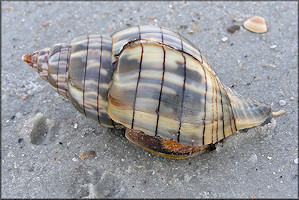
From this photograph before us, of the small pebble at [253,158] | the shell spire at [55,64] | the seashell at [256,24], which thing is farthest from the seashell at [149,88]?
the seashell at [256,24]

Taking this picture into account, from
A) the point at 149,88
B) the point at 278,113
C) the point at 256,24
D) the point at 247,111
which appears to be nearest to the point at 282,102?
the point at 278,113

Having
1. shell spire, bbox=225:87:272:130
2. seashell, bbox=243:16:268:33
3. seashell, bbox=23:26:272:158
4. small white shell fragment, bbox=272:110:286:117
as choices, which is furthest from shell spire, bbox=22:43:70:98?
seashell, bbox=243:16:268:33

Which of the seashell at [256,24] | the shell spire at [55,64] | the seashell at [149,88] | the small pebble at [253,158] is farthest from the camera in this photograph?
the seashell at [256,24]

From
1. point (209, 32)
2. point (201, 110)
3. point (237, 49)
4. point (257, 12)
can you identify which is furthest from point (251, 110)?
point (257, 12)

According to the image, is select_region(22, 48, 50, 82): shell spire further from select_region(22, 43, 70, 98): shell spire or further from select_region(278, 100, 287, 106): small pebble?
select_region(278, 100, 287, 106): small pebble

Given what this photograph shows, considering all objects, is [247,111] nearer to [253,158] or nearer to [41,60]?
[253,158]

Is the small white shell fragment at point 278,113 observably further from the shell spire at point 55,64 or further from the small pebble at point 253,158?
the shell spire at point 55,64

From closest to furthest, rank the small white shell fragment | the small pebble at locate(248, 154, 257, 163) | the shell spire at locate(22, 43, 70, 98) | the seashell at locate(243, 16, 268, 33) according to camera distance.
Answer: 1. the shell spire at locate(22, 43, 70, 98)
2. the small pebble at locate(248, 154, 257, 163)
3. the small white shell fragment
4. the seashell at locate(243, 16, 268, 33)
